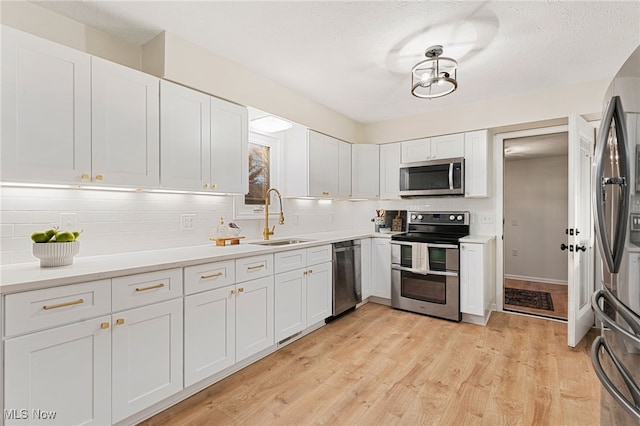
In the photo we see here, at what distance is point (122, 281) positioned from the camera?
65.2 inches

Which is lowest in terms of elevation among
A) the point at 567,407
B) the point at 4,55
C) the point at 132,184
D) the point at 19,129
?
the point at 567,407

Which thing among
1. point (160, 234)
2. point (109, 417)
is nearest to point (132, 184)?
point (160, 234)

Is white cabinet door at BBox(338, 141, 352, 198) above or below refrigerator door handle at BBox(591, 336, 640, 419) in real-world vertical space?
above

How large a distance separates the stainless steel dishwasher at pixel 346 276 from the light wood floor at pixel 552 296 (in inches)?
77.9

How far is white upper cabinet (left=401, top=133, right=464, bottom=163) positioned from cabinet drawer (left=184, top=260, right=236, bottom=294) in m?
2.84

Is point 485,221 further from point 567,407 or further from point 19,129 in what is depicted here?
point 19,129

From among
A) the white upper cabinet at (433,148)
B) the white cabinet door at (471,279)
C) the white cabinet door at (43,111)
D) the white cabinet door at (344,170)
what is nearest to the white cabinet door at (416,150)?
the white upper cabinet at (433,148)

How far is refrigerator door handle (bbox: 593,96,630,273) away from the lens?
1060mm

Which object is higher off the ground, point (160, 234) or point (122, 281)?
point (160, 234)

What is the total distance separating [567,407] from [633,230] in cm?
159

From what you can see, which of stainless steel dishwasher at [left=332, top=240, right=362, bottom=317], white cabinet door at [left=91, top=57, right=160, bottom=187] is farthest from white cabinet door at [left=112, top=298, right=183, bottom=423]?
stainless steel dishwasher at [left=332, top=240, right=362, bottom=317]

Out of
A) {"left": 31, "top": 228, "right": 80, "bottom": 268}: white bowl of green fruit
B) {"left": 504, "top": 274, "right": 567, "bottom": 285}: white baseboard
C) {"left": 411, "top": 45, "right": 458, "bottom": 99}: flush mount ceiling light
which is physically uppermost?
{"left": 411, "top": 45, "right": 458, "bottom": 99}: flush mount ceiling light

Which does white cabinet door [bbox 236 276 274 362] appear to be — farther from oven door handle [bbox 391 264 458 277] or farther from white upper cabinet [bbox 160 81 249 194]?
oven door handle [bbox 391 264 458 277]

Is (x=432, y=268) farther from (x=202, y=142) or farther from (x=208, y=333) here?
(x=202, y=142)
